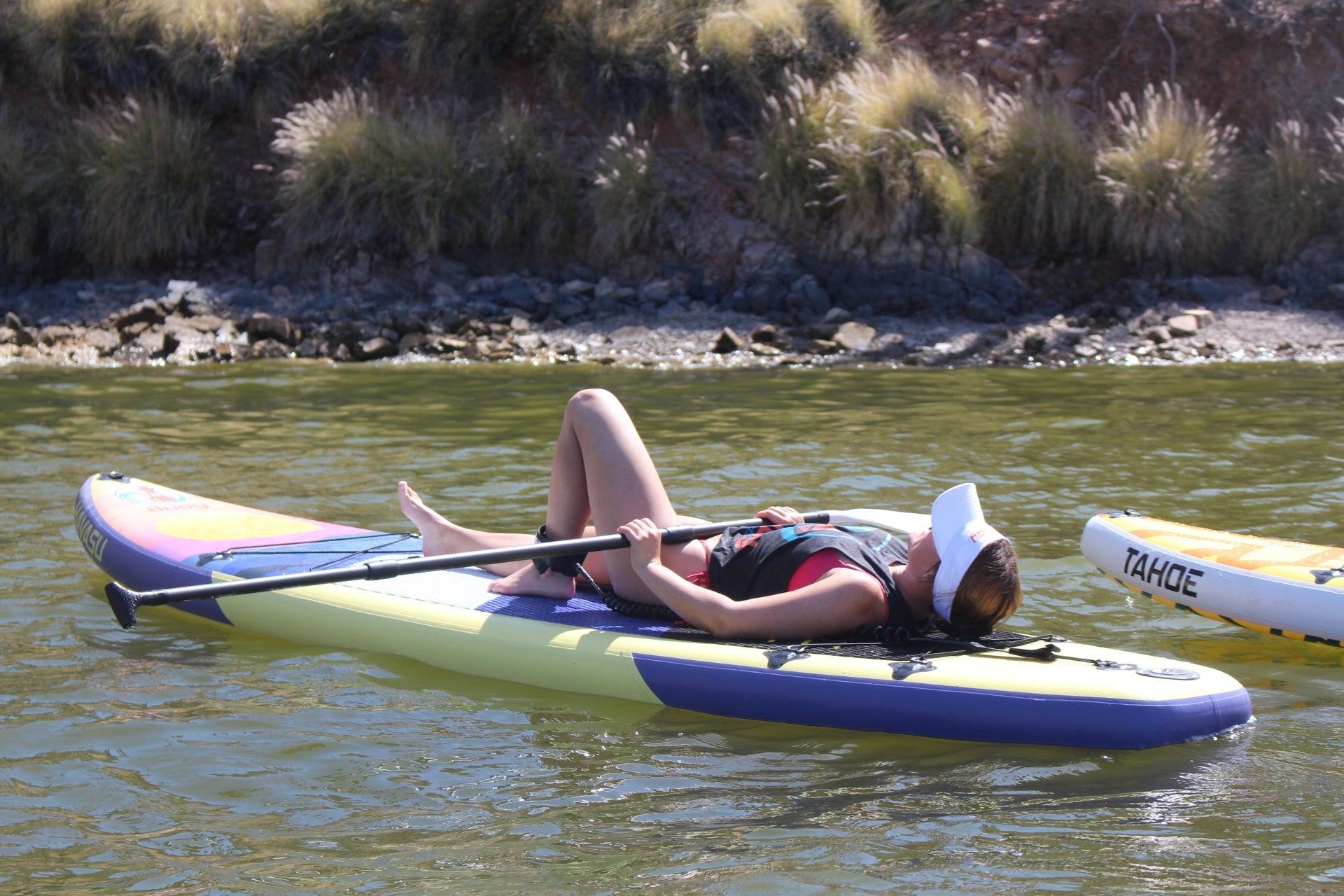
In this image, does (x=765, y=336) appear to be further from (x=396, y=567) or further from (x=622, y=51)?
(x=396, y=567)

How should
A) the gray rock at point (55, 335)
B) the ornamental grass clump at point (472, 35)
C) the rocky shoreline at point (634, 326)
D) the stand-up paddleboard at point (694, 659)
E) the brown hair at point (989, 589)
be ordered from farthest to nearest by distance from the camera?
the ornamental grass clump at point (472, 35) → the gray rock at point (55, 335) → the rocky shoreline at point (634, 326) → the brown hair at point (989, 589) → the stand-up paddleboard at point (694, 659)

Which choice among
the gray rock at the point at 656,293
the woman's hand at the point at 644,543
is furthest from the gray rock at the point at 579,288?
the woman's hand at the point at 644,543

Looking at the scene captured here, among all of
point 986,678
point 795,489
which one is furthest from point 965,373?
point 986,678

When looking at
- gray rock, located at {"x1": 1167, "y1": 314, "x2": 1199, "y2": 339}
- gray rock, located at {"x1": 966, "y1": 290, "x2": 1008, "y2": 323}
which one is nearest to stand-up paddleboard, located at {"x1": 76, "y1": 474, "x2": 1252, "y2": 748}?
gray rock, located at {"x1": 966, "y1": 290, "x2": 1008, "y2": 323}

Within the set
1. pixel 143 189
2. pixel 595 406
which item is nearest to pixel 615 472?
pixel 595 406

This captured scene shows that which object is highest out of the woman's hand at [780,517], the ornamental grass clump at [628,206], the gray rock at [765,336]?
the ornamental grass clump at [628,206]

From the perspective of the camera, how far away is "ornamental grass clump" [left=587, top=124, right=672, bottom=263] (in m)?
11.9

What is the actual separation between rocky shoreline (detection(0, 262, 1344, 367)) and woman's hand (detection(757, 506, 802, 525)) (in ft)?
20.0

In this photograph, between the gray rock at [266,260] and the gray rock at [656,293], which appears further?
the gray rock at [266,260]

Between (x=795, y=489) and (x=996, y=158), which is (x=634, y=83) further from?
(x=795, y=489)

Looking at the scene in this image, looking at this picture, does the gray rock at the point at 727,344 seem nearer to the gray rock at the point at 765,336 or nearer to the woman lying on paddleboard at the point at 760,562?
the gray rock at the point at 765,336

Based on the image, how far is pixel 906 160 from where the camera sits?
1120 cm

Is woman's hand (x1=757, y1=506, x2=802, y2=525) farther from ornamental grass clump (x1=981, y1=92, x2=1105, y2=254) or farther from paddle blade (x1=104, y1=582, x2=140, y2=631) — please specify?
ornamental grass clump (x1=981, y1=92, x2=1105, y2=254)

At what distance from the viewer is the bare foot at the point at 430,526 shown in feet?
14.3
